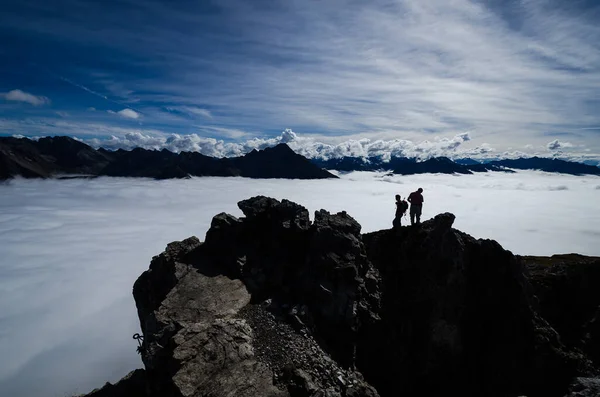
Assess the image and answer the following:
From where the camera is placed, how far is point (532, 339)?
36031 mm

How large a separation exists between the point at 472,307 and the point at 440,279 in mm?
5230

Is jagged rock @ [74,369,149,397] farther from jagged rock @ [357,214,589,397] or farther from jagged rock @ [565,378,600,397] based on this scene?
jagged rock @ [565,378,600,397]

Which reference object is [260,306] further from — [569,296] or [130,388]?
[569,296]

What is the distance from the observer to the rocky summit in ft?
87.5

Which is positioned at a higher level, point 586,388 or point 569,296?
point 586,388

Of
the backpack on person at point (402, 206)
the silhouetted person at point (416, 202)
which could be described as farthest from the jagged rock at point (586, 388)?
the backpack on person at point (402, 206)

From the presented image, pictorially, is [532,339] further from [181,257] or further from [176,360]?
[181,257]

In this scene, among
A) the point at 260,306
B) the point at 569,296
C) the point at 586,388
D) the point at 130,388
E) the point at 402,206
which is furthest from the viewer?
the point at 569,296

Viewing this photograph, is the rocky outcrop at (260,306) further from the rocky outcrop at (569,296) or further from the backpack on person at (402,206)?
the rocky outcrop at (569,296)

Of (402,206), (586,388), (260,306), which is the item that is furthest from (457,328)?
(260,306)

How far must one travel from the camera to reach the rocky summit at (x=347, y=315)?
26.7 meters

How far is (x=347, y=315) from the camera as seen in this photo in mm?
34281

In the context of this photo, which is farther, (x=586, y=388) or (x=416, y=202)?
(x=416, y=202)

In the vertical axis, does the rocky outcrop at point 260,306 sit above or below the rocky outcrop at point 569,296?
above
